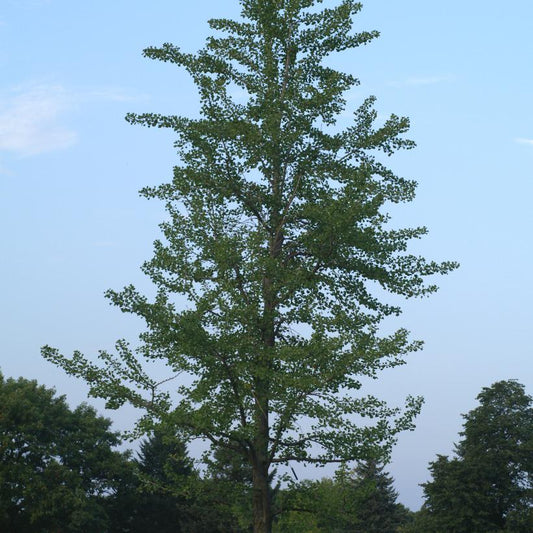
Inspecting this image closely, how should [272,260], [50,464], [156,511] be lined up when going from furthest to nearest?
[156,511] < [50,464] < [272,260]

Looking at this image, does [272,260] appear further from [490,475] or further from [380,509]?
[380,509]

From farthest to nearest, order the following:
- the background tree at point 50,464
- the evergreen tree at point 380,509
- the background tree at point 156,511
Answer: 1. the evergreen tree at point 380,509
2. the background tree at point 156,511
3. the background tree at point 50,464

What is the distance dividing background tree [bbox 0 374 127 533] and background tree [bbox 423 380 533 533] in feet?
64.5

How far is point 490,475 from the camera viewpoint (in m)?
48.4

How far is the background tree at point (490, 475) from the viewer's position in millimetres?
46812

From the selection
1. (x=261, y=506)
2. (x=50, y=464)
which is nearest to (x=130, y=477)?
(x=50, y=464)

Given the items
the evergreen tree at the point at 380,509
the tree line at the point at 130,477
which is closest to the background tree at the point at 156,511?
the tree line at the point at 130,477

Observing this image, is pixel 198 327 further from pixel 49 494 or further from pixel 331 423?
pixel 49 494

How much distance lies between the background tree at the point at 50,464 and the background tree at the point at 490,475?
19.7 m

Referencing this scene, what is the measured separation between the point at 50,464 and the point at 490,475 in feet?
83.5

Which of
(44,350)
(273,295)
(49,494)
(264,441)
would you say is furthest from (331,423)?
(49,494)

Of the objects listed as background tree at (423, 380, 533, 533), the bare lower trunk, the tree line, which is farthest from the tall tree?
background tree at (423, 380, 533, 533)

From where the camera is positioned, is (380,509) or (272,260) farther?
(380,509)

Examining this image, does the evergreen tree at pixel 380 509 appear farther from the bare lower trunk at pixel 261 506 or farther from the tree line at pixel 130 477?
the bare lower trunk at pixel 261 506
